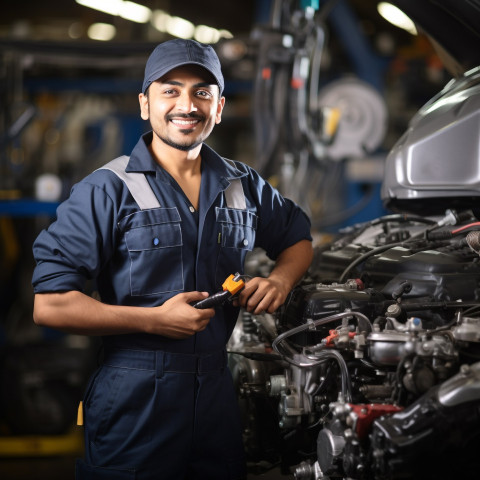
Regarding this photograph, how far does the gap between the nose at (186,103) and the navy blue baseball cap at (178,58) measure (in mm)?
74

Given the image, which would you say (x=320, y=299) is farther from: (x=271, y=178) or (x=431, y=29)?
(x=271, y=178)

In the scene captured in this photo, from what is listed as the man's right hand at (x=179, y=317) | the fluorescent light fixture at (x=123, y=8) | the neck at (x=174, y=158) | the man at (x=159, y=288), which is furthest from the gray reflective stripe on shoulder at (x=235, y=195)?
the fluorescent light fixture at (x=123, y=8)

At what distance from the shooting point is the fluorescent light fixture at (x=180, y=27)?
9078mm

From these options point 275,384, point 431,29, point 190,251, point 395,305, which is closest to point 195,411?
point 275,384

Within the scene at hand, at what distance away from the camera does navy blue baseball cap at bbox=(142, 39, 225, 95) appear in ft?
5.73

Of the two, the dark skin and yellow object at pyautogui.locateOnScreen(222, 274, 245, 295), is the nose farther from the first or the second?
yellow object at pyautogui.locateOnScreen(222, 274, 245, 295)

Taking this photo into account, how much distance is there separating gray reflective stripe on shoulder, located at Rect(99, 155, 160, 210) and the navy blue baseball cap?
0.24 m

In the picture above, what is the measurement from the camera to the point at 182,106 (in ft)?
5.77

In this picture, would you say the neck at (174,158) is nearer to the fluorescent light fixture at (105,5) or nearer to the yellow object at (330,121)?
the yellow object at (330,121)

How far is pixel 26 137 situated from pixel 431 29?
25.8 ft

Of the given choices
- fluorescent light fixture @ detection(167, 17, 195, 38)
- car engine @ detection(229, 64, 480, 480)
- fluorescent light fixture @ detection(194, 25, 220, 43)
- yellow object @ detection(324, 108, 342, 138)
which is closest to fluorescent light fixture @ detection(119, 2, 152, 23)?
fluorescent light fixture @ detection(167, 17, 195, 38)

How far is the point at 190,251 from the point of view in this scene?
1790 mm

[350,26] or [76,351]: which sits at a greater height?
[350,26]

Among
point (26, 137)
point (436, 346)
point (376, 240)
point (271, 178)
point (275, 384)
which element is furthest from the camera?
point (26, 137)
